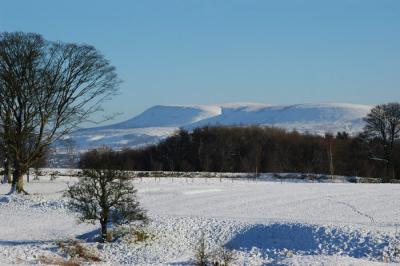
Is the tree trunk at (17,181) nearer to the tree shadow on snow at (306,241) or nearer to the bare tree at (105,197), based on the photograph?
the bare tree at (105,197)

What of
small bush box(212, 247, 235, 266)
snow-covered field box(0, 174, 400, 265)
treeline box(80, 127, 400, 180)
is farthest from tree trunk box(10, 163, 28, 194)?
treeline box(80, 127, 400, 180)

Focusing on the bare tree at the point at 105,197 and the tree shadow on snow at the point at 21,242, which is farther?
the bare tree at the point at 105,197

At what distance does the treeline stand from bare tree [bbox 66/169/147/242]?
58.2 m

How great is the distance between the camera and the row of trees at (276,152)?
78500 mm

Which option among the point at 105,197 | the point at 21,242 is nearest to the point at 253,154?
the point at 105,197

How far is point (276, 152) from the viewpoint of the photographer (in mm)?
100500

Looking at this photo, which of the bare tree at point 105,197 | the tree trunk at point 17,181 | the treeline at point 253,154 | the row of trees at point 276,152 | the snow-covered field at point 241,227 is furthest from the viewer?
the treeline at point 253,154

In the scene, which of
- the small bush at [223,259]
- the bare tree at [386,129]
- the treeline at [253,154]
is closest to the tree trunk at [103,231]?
the small bush at [223,259]

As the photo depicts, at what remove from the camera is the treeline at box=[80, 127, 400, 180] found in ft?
283

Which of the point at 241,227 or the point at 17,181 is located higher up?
the point at 17,181

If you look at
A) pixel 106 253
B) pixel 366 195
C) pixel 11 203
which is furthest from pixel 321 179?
pixel 106 253

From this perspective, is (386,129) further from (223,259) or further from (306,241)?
(223,259)

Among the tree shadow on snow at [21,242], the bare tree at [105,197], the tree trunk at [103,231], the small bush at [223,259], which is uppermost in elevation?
the bare tree at [105,197]

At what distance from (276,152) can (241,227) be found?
233ft
